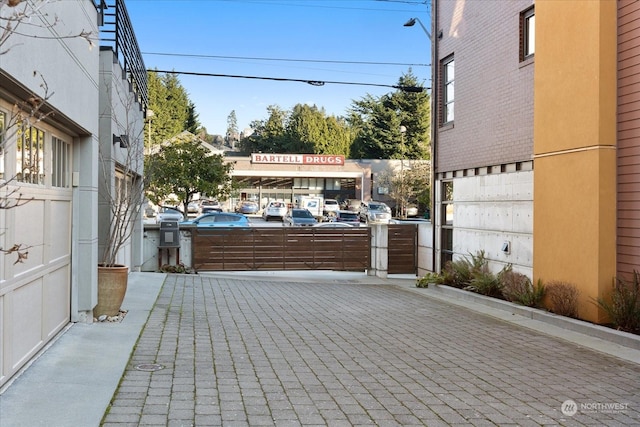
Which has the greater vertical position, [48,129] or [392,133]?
[392,133]

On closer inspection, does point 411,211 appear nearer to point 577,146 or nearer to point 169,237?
point 169,237

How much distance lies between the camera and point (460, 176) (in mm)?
15141

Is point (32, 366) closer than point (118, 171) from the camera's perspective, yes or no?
Yes

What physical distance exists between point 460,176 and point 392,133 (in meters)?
56.1

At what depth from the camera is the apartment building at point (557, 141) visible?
28.8 feet

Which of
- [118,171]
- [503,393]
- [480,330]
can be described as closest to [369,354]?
[503,393]

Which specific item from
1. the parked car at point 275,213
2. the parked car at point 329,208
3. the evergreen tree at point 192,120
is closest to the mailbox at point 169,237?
the parked car at point 275,213

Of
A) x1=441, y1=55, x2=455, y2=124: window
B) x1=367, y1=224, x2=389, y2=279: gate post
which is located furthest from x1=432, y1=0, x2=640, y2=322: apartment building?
x1=367, y1=224, x2=389, y2=279: gate post

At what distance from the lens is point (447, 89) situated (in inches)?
647

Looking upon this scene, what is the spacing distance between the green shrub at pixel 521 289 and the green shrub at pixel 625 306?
1545 millimetres

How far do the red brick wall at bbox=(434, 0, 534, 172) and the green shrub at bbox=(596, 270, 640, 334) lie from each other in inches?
161

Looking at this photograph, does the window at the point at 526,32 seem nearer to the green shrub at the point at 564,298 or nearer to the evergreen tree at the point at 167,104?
the green shrub at the point at 564,298

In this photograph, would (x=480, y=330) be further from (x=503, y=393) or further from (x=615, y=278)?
(x=503, y=393)

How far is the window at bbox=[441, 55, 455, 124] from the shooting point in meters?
16.2
